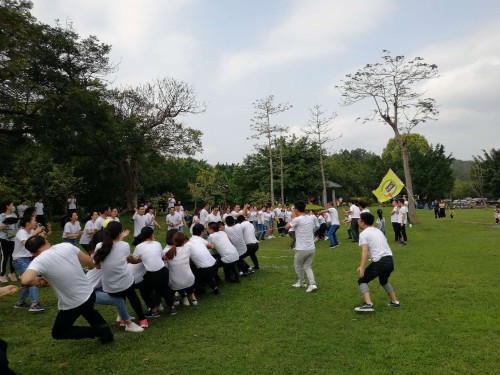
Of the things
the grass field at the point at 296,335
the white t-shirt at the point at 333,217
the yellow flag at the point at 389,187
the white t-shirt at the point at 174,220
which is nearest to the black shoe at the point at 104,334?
the grass field at the point at 296,335

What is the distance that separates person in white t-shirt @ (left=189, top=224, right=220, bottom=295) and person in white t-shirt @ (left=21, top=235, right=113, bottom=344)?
2.89m

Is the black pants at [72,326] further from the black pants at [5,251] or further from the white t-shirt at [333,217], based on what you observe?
the white t-shirt at [333,217]

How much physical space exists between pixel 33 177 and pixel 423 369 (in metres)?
25.8

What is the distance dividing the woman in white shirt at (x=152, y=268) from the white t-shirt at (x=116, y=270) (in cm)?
54

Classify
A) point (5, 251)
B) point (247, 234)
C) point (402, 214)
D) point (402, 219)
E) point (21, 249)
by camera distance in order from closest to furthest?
point (21, 249) → point (5, 251) → point (247, 234) → point (402, 214) → point (402, 219)

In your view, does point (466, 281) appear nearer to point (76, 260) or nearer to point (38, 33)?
point (76, 260)

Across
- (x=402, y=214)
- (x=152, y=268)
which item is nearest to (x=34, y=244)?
(x=152, y=268)

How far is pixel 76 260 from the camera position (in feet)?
17.0

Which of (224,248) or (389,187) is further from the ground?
(389,187)

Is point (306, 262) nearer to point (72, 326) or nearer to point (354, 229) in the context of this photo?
point (72, 326)

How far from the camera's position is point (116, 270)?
5.93 meters

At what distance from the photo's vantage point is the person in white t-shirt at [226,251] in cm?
923

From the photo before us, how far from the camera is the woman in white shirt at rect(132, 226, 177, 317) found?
666 centimetres

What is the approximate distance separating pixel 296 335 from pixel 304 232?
2897 mm
